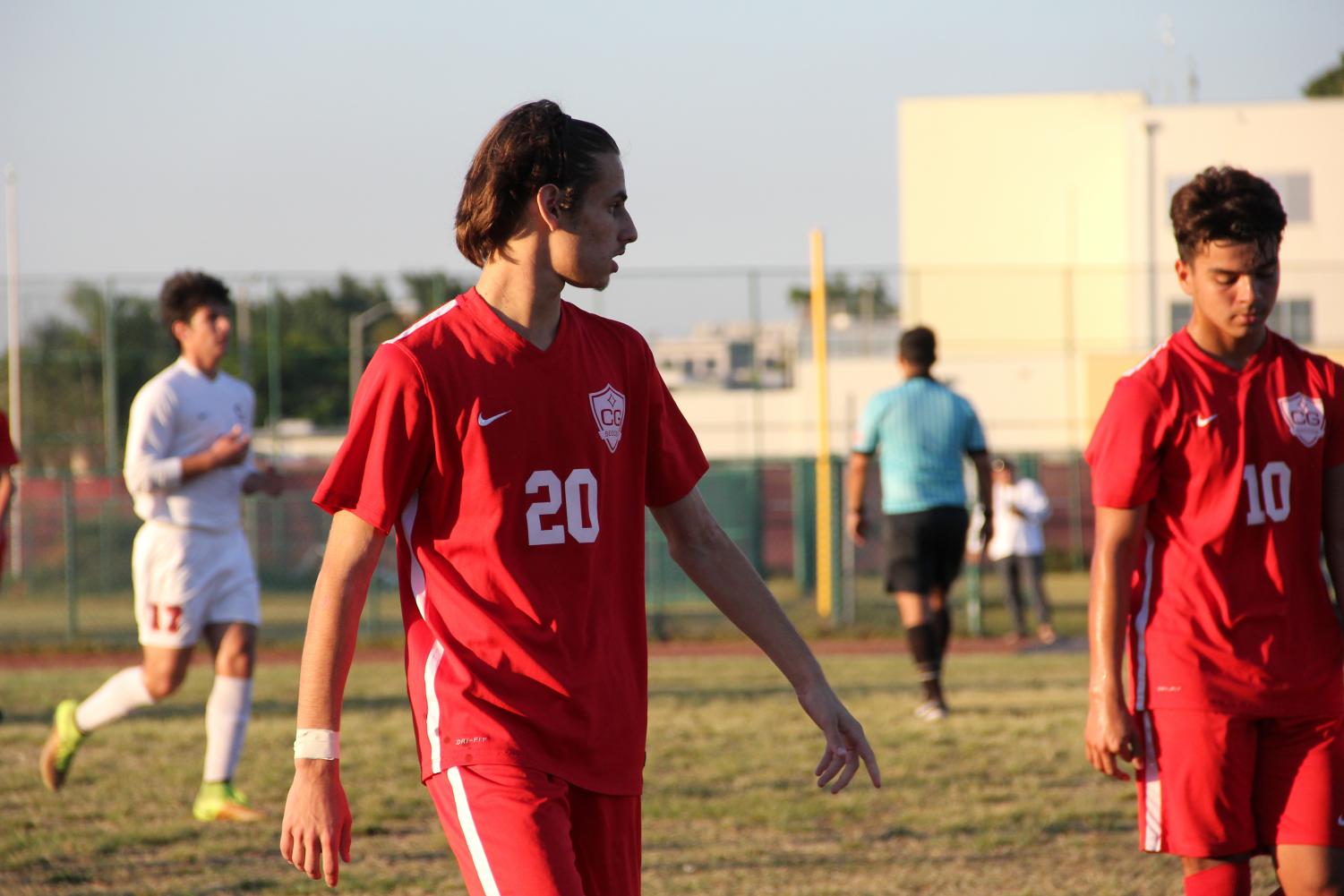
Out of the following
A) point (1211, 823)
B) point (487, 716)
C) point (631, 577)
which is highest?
point (631, 577)

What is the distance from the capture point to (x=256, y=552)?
1912 cm

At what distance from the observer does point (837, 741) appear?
3082 millimetres

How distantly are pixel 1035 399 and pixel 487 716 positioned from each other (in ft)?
108

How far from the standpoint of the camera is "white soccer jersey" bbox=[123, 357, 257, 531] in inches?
263

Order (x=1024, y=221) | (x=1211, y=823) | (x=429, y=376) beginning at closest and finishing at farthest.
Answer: (x=429, y=376), (x=1211, y=823), (x=1024, y=221)

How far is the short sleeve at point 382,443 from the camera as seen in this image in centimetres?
280

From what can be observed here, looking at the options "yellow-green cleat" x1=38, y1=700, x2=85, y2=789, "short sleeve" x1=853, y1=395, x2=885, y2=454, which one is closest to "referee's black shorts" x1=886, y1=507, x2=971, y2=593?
"short sleeve" x1=853, y1=395, x2=885, y2=454

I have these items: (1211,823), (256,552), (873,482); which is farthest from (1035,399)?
(1211,823)

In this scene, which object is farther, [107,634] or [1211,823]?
[107,634]

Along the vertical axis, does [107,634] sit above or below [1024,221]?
below

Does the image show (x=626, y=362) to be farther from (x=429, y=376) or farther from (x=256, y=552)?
(x=256, y=552)

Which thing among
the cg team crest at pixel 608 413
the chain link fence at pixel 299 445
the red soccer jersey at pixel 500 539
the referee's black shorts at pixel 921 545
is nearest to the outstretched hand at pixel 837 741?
the red soccer jersey at pixel 500 539

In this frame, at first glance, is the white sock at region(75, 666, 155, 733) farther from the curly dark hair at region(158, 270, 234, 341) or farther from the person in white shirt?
the person in white shirt

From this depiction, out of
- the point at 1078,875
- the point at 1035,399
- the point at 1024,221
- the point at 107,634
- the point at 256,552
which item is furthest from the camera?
the point at 1024,221
